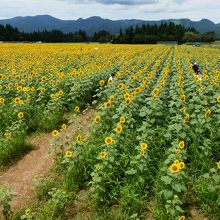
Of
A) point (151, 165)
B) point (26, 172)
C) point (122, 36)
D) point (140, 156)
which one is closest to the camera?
point (140, 156)

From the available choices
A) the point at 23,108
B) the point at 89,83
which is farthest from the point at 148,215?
the point at 89,83

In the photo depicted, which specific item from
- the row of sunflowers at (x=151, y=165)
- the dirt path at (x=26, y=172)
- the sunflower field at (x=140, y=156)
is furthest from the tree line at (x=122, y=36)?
the row of sunflowers at (x=151, y=165)

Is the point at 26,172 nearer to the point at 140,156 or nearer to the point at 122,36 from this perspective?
the point at 140,156

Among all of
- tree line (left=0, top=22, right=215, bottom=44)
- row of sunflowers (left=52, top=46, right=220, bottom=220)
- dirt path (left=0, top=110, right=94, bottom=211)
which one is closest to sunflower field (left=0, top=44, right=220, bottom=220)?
row of sunflowers (left=52, top=46, right=220, bottom=220)

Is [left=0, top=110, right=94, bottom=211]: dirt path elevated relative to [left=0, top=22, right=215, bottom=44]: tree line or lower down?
elevated

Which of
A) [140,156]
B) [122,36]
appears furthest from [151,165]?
[122,36]

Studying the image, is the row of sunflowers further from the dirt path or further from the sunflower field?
the dirt path

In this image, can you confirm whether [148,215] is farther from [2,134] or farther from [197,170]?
[2,134]

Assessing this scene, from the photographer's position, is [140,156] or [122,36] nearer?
[140,156]

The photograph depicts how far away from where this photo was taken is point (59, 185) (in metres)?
6.53

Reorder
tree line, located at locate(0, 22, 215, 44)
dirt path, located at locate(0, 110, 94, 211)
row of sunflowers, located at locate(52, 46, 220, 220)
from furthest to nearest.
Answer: tree line, located at locate(0, 22, 215, 44) < dirt path, located at locate(0, 110, 94, 211) < row of sunflowers, located at locate(52, 46, 220, 220)

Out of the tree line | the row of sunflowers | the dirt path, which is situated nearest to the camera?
the row of sunflowers

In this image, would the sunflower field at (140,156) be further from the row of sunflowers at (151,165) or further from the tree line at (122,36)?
the tree line at (122,36)

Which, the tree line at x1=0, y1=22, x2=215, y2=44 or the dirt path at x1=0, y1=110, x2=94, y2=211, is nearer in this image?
the dirt path at x1=0, y1=110, x2=94, y2=211
